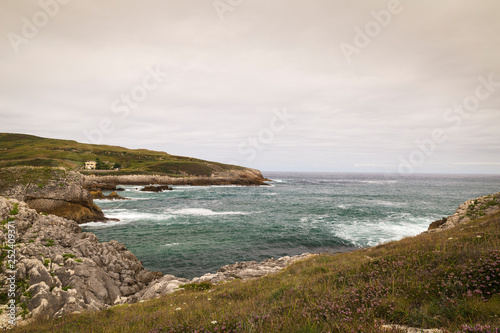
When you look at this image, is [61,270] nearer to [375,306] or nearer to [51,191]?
[375,306]

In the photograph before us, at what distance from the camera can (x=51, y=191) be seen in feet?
89.9

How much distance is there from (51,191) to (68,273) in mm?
22210

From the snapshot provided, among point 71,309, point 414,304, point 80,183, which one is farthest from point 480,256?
point 80,183

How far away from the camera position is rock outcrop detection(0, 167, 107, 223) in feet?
85.4

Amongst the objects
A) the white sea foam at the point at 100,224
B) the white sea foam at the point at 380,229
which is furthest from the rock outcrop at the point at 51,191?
the white sea foam at the point at 380,229

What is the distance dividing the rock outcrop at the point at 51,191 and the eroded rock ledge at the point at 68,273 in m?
12.4

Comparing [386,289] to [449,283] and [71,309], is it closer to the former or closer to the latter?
[449,283]

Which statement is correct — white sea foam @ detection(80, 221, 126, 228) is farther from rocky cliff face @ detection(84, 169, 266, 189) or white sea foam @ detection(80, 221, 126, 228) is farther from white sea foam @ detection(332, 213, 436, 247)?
rocky cliff face @ detection(84, 169, 266, 189)

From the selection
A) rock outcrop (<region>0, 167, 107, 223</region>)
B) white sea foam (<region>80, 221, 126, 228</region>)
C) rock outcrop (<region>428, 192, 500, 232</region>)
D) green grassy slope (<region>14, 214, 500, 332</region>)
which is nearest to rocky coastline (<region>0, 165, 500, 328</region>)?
rock outcrop (<region>428, 192, 500, 232</region>)

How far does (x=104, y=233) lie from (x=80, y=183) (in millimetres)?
10050

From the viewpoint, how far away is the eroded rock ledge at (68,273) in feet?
30.8

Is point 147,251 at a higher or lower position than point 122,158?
lower

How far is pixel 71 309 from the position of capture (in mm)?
9078

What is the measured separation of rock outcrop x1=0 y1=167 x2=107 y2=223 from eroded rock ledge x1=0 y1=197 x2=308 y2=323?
40.8ft
